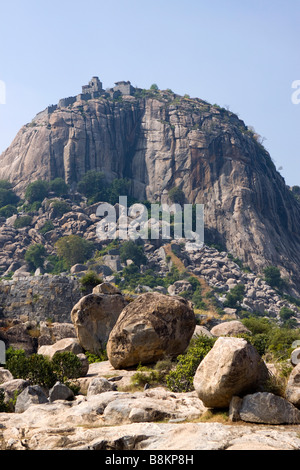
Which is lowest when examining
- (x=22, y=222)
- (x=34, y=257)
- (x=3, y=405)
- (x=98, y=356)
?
(x=98, y=356)

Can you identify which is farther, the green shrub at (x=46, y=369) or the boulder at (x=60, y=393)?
the green shrub at (x=46, y=369)

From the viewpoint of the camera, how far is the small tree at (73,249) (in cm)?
8812

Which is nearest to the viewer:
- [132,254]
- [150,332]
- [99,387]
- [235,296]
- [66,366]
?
[99,387]

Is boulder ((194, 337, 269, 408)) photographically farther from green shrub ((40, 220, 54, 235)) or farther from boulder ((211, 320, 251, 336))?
green shrub ((40, 220, 54, 235))

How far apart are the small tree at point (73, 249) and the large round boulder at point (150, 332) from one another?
69439mm

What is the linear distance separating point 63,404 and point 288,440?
5393 millimetres

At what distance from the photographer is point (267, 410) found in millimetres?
11281

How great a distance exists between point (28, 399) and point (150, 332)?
5.05 m

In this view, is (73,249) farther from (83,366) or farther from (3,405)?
(3,405)

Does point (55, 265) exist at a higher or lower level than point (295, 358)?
lower

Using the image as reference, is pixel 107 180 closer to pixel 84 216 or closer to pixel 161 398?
pixel 84 216

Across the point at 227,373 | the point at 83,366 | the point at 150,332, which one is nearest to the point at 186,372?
the point at 150,332

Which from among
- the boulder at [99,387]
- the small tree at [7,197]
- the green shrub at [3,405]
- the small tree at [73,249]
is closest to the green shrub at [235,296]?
the small tree at [73,249]

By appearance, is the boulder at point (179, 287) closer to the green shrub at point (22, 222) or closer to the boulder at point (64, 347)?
the green shrub at point (22, 222)
